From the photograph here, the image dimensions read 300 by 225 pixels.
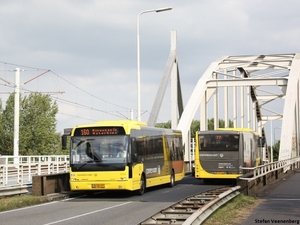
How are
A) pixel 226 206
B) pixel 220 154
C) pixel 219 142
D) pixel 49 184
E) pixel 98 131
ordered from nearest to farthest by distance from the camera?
pixel 226 206
pixel 49 184
pixel 98 131
pixel 220 154
pixel 219 142

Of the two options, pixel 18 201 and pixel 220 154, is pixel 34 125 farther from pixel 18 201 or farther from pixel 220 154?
pixel 18 201

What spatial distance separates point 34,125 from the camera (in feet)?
248

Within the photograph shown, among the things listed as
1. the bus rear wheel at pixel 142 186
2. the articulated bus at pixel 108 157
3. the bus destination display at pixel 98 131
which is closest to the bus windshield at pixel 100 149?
the articulated bus at pixel 108 157

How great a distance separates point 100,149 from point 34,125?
55.3m

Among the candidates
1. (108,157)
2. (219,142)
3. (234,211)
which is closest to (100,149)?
(108,157)

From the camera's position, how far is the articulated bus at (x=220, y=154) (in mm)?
29516

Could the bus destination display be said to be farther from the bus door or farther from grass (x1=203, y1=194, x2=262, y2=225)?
the bus door

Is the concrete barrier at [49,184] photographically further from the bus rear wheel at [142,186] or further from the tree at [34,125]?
the tree at [34,125]

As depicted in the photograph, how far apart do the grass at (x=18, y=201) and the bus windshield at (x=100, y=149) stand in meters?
2.24

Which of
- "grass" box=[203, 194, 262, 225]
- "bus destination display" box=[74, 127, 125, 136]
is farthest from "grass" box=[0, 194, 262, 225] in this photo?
"bus destination display" box=[74, 127, 125, 136]

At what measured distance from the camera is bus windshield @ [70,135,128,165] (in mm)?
21547

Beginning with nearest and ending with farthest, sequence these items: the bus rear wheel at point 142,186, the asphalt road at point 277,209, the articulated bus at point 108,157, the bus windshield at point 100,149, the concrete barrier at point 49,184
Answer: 1. the asphalt road at point 277,209
2. the concrete barrier at point 49,184
3. the articulated bus at point 108,157
4. the bus windshield at point 100,149
5. the bus rear wheel at point 142,186

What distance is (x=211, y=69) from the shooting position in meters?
47.2

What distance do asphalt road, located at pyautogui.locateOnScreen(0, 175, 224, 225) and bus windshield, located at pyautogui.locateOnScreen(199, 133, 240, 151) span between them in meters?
8.34
